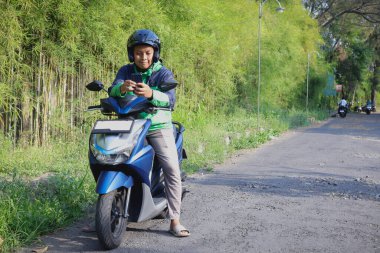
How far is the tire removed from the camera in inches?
125

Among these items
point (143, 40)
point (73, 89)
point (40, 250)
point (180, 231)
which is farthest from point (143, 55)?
point (73, 89)

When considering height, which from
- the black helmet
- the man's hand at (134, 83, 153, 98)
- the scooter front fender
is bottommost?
the scooter front fender

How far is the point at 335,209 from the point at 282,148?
18.5 ft

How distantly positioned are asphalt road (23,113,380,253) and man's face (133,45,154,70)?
1.33 metres

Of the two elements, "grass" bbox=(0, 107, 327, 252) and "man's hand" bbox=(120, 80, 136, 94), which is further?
"grass" bbox=(0, 107, 327, 252)

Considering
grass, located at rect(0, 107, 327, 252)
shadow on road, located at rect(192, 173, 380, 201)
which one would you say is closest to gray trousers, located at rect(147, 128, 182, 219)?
grass, located at rect(0, 107, 327, 252)

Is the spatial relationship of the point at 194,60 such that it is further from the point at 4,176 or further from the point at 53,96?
the point at 4,176

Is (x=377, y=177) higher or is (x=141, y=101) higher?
(x=141, y=101)

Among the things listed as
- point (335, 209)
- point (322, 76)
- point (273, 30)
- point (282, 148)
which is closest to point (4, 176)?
point (335, 209)

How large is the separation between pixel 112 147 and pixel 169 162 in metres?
0.58

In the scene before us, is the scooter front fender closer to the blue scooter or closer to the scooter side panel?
the blue scooter

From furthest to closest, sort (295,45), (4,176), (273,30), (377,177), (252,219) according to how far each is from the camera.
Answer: (295,45)
(273,30)
(377,177)
(4,176)
(252,219)

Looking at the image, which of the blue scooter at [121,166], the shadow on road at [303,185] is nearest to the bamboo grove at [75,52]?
the shadow on road at [303,185]

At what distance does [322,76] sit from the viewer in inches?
1122
